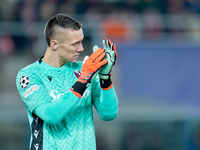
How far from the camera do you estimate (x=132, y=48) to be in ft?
37.9

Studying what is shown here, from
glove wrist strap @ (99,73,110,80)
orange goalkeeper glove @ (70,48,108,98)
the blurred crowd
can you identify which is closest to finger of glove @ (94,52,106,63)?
orange goalkeeper glove @ (70,48,108,98)

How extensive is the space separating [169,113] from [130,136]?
2.60m

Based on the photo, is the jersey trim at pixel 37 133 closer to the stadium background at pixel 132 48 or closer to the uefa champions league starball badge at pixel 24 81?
the uefa champions league starball badge at pixel 24 81

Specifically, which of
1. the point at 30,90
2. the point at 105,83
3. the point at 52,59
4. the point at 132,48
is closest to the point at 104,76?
the point at 105,83

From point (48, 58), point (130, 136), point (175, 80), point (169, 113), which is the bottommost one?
point (130, 136)

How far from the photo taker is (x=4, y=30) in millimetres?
11445

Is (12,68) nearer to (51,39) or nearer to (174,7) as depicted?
(174,7)

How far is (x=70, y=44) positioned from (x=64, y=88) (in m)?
0.39

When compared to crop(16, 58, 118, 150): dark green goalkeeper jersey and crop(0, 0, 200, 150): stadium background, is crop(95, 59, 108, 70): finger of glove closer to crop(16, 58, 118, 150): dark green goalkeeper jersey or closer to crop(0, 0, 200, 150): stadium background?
crop(16, 58, 118, 150): dark green goalkeeper jersey

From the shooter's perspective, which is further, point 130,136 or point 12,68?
point 130,136

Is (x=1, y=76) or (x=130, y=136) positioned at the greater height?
(x=1, y=76)

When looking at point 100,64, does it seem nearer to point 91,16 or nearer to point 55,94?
point 55,94

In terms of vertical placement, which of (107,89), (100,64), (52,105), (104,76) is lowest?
(52,105)

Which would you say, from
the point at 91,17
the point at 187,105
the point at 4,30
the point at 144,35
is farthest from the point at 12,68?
the point at 187,105
